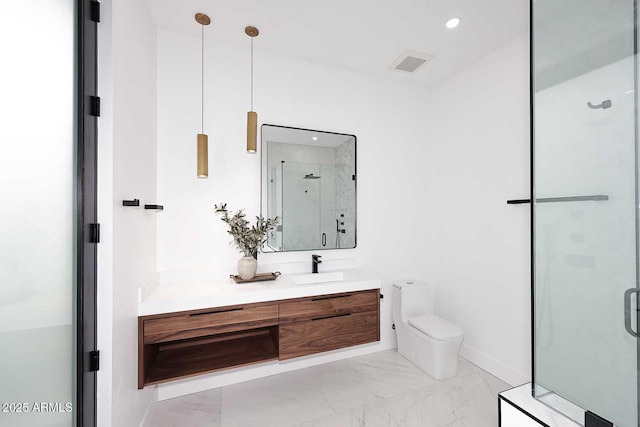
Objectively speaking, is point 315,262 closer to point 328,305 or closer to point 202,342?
point 328,305

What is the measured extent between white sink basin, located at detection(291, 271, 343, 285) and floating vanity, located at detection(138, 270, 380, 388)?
0.06ft

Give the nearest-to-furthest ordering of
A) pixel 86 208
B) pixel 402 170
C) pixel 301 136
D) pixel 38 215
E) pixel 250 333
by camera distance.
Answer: pixel 38 215 < pixel 86 208 < pixel 250 333 < pixel 301 136 < pixel 402 170

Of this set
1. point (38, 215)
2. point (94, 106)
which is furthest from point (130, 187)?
point (38, 215)

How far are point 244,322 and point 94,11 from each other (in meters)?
1.84

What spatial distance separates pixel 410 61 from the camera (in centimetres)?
258

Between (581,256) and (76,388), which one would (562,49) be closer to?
(581,256)

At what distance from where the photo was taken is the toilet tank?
2699 mm

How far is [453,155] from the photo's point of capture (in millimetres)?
2854

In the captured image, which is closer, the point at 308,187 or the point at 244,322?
the point at 244,322

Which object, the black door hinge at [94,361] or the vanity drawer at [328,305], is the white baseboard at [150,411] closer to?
the black door hinge at [94,361]

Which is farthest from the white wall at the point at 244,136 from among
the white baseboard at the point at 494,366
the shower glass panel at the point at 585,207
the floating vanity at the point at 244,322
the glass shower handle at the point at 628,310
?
the glass shower handle at the point at 628,310

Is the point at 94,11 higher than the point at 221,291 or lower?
higher

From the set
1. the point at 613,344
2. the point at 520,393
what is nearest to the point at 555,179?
the point at 613,344

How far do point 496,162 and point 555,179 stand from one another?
1.33 metres
